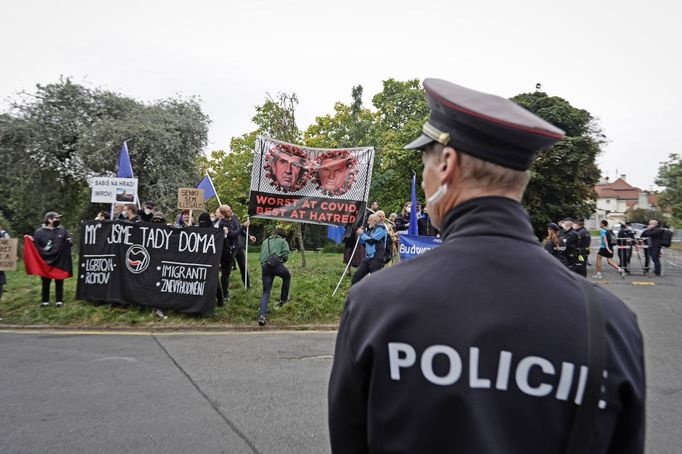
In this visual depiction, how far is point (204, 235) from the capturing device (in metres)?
10.2

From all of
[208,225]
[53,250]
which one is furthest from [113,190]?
[208,225]

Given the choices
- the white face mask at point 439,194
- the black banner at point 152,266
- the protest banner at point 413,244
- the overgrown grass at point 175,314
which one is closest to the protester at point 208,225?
the overgrown grass at point 175,314

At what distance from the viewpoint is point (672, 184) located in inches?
2301

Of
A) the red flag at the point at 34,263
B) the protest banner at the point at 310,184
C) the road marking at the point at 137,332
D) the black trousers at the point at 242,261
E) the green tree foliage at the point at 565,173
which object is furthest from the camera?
the green tree foliage at the point at 565,173

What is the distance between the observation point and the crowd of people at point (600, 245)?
12461 millimetres

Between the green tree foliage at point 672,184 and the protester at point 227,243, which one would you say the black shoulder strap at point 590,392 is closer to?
the protester at point 227,243

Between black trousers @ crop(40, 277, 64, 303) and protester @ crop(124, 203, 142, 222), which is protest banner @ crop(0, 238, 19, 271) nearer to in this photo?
black trousers @ crop(40, 277, 64, 303)

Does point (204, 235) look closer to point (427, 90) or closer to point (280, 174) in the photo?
point (280, 174)

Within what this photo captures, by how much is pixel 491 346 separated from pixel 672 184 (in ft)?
223

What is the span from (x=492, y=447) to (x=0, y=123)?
24.6 meters

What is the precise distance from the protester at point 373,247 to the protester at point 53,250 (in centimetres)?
596

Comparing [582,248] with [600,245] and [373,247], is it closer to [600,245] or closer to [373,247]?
[600,245]

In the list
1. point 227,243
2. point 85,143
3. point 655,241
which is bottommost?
point 227,243

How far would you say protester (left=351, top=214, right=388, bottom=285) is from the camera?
10.7 m
